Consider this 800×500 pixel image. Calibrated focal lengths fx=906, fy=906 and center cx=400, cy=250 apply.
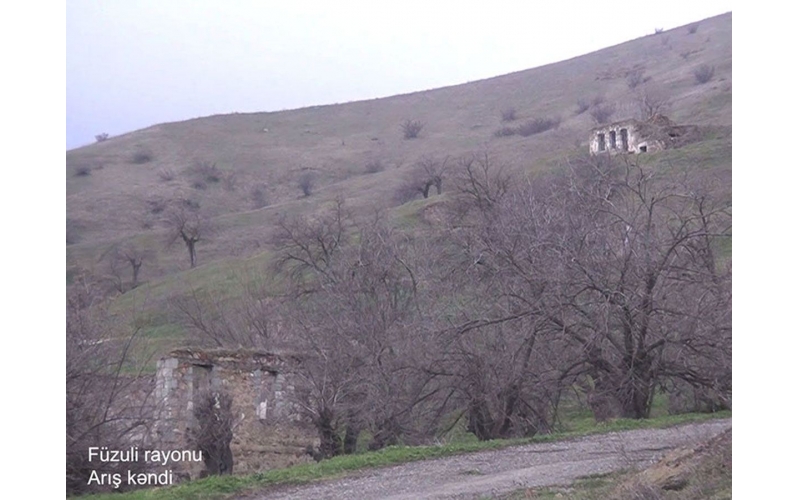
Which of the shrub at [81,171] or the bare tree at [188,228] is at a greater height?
the shrub at [81,171]

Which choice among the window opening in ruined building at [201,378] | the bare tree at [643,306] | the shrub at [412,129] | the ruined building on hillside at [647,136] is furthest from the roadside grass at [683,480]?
the shrub at [412,129]

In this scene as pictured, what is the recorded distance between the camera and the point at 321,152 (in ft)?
169

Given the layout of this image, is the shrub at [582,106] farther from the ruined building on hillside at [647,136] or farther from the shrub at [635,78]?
the ruined building on hillside at [647,136]

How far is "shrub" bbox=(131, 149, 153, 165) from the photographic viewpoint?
42.4m

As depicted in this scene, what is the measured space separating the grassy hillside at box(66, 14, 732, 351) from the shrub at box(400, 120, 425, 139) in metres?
0.51

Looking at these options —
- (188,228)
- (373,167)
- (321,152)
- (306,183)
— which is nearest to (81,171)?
(188,228)

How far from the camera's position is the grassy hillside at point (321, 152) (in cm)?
2252

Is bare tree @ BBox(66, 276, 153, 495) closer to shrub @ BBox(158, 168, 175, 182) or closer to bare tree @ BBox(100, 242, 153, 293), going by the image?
bare tree @ BBox(100, 242, 153, 293)

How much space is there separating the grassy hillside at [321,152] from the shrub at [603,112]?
475 millimetres

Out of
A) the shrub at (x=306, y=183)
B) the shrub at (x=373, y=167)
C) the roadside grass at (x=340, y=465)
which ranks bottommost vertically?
the roadside grass at (x=340, y=465)

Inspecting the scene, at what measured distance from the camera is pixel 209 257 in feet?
98.6

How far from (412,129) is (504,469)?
1697 inches

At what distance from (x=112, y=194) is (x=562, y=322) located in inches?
919
